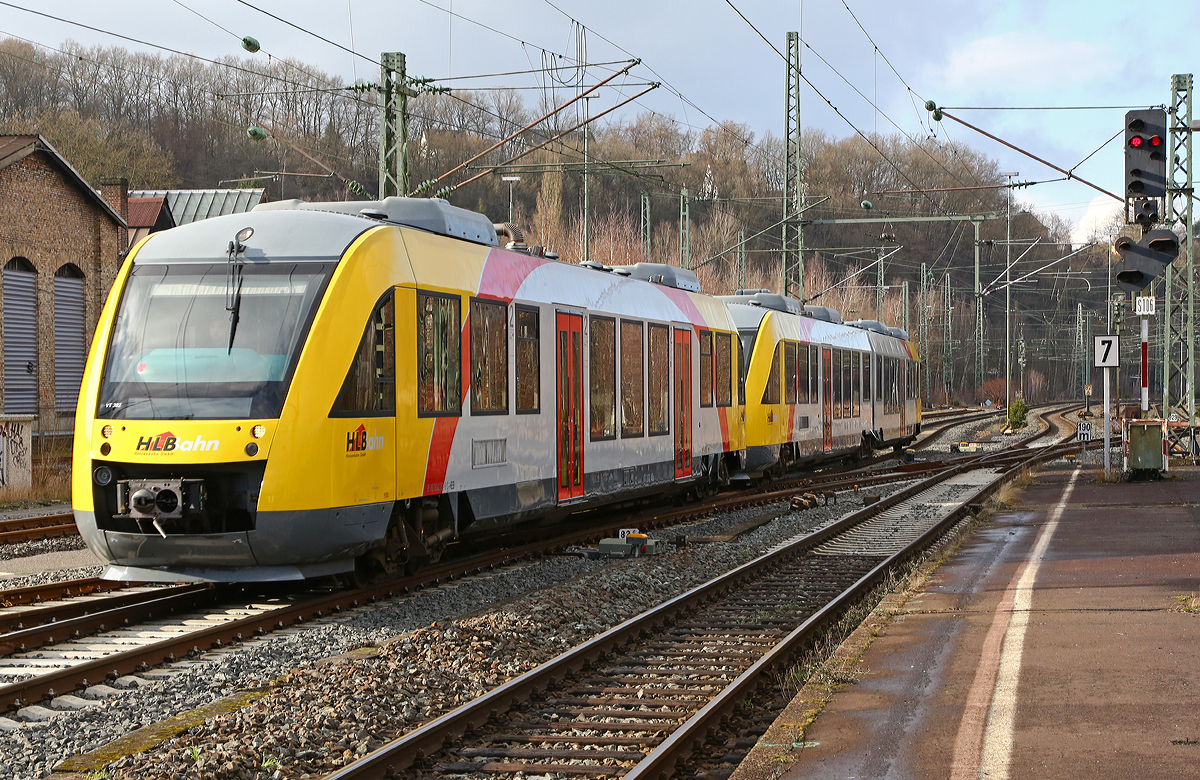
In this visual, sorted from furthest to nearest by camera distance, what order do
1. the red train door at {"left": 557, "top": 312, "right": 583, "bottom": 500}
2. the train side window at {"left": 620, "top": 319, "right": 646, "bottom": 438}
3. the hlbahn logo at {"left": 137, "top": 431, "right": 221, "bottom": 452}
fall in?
1. the train side window at {"left": 620, "top": 319, "right": 646, "bottom": 438}
2. the red train door at {"left": 557, "top": 312, "right": 583, "bottom": 500}
3. the hlbahn logo at {"left": 137, "top": 431, "right": 221, "bottom": 452}

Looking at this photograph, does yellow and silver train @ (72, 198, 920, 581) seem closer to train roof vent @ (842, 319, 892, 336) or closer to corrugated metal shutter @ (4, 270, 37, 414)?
corrugated metal shutter @ (4, 270, 37, 414)

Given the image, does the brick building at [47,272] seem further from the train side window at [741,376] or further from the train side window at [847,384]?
the train side window at [847,384]

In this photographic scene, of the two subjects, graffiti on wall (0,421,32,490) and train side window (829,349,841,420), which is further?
train side window (829,349,841,420)

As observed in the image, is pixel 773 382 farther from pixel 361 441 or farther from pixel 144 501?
pixel 144 501

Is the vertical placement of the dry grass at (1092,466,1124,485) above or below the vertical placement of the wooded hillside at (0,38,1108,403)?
below

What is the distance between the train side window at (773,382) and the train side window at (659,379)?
5.23m

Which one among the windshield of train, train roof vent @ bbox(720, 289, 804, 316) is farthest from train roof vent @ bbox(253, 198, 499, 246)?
train roof vent @ bbox(720, 289, 804, 316)

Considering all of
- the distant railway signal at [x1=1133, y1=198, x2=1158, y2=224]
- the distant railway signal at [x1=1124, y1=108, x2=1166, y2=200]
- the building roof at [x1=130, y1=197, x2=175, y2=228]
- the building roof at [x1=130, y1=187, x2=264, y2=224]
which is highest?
the building roof at [x1=130, y1=187, x2=264, y2=224]

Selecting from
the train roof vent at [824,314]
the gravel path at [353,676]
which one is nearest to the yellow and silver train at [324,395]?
the gravel path at [353,676]

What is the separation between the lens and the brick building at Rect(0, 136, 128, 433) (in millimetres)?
27719

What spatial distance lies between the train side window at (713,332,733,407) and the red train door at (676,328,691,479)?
151cm

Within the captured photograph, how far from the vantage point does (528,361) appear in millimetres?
13195

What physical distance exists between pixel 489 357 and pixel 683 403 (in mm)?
6198

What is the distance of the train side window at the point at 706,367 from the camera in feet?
62.1
